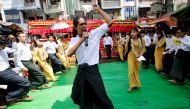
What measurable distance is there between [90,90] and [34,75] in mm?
3521

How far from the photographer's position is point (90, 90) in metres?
3.17

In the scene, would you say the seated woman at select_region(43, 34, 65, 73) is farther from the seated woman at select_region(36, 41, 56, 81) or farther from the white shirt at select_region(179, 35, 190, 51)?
the white shirt at select_region(179, 35, 190, 51)

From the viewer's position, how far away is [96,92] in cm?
309

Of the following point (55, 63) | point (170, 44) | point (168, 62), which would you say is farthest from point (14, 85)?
point (170, 44)

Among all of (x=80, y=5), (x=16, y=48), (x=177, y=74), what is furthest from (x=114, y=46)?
(x=80, y=5)

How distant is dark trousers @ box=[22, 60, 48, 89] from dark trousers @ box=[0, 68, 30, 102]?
35.0 inches

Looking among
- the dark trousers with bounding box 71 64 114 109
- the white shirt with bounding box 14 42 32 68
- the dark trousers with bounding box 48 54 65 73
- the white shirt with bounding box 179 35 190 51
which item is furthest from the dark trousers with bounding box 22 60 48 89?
the white shirt with bounding box 179 35 190 51

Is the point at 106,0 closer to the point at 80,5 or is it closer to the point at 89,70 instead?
the point at 80,5

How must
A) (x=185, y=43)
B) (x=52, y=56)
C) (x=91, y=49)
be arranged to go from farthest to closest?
(x=52, y=56) → (x=185, y=43) → (x=91, y=49)

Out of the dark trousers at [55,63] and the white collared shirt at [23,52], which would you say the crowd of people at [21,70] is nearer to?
the white collared shirt at [23,52]

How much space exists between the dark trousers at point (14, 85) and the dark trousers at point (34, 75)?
2.92 ft

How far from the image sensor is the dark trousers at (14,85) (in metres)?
5.05

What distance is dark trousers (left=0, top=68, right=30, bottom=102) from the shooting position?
5.05 meters

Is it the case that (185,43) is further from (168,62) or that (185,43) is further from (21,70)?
(21,70)
